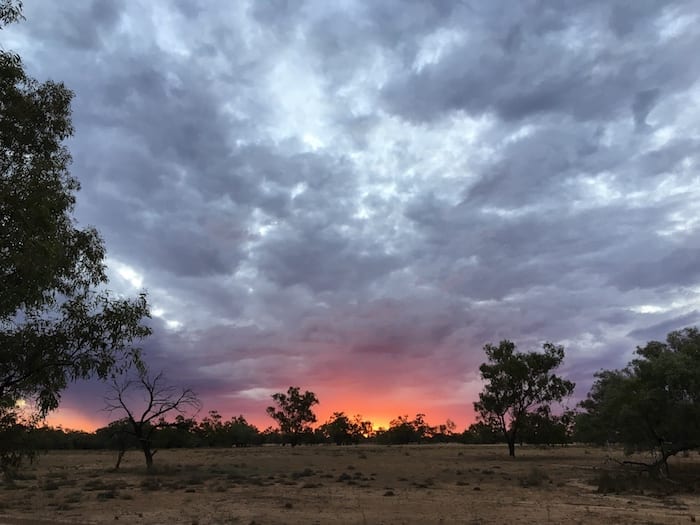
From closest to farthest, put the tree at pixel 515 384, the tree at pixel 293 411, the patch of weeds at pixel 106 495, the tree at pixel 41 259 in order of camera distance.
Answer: the tree at pixel 41 259 → the patch of weeds at pixel 106 495 → the tree at pixel 515 384 → the tree at pixel 293 411

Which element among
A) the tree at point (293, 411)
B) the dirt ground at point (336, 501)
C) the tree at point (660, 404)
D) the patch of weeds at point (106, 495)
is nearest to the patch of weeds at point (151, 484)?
the dirt ground at point (336, 501)

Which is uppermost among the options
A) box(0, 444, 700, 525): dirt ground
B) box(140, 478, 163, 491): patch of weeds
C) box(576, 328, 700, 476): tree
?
box(576, 328, 700, 476): tree

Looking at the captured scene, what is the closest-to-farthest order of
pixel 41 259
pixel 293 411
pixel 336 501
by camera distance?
1. pixel 41 259
2. pixel 336 501
3. pixel 293 411

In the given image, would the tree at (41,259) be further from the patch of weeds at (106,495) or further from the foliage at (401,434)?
the foliage at (401,434)

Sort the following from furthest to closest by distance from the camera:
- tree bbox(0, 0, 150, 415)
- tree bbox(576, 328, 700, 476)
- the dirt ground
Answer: tree bbox(576, 328, 700, 476) < the dirt ground < tree bbox(0, 0, 150, 415)

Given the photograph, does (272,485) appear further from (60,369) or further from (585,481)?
(60,369)

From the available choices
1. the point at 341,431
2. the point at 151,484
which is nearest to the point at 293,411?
the point at 341,431

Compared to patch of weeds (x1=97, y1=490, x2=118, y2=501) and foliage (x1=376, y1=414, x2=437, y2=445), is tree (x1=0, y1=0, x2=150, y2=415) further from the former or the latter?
foliage (x1=376, y1=414, x2=437, y2=445)

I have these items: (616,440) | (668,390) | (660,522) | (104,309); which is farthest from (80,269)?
(616,440)

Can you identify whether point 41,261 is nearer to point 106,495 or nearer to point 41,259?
point 41,259

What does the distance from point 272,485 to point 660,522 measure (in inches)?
792

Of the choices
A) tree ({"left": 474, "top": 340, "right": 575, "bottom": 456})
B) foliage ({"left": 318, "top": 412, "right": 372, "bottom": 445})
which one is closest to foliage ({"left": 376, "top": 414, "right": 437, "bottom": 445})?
foliage ({"left": 318, "top": 412, "right": 372, "bottom": 445})

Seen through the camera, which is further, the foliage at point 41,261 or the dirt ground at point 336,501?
the dirt ground at point 336,501

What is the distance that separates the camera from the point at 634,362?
104ft
